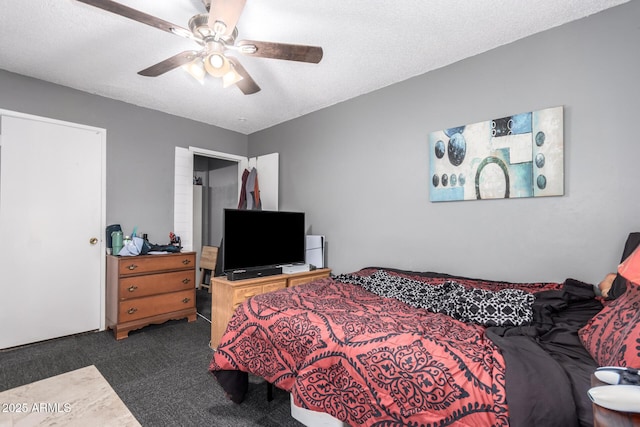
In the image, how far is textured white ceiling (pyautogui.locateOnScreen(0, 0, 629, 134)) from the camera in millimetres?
1919

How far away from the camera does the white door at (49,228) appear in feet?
9.08

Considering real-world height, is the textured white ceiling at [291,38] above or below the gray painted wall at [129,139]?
above

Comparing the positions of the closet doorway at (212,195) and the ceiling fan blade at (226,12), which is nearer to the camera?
the ceiling fan blade at (226,12)

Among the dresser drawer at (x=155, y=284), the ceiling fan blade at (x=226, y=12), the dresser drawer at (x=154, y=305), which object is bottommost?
the dresser drawer at (x=154, y=305)

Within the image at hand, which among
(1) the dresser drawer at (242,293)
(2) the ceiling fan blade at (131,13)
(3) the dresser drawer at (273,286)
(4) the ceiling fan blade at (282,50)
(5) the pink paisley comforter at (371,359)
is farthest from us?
(3) the dresser drawer at (273,286)

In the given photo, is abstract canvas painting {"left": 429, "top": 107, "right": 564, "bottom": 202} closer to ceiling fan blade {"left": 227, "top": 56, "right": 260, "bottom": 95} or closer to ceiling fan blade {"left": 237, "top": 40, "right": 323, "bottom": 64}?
ceiling fan blade {"left": 237, "top": 40, "right": 323, "bottom": 64}

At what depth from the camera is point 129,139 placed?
3.51 meters

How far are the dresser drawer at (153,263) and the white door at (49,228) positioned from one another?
0.46 m

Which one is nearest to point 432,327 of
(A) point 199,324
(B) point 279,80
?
(B) point 279,80

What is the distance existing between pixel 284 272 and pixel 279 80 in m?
1.95

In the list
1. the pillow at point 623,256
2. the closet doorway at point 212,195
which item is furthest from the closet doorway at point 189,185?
the pillow at point 623,256

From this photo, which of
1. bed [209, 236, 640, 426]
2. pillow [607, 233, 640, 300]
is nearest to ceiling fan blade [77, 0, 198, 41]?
bed [209, 236, 640, 426]

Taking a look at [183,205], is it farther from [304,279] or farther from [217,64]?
[217,64]

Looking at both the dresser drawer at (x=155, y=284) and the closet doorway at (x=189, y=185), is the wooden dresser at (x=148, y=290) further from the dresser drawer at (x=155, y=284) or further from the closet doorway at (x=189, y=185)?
the closet doorway at (x=189, y=185)
